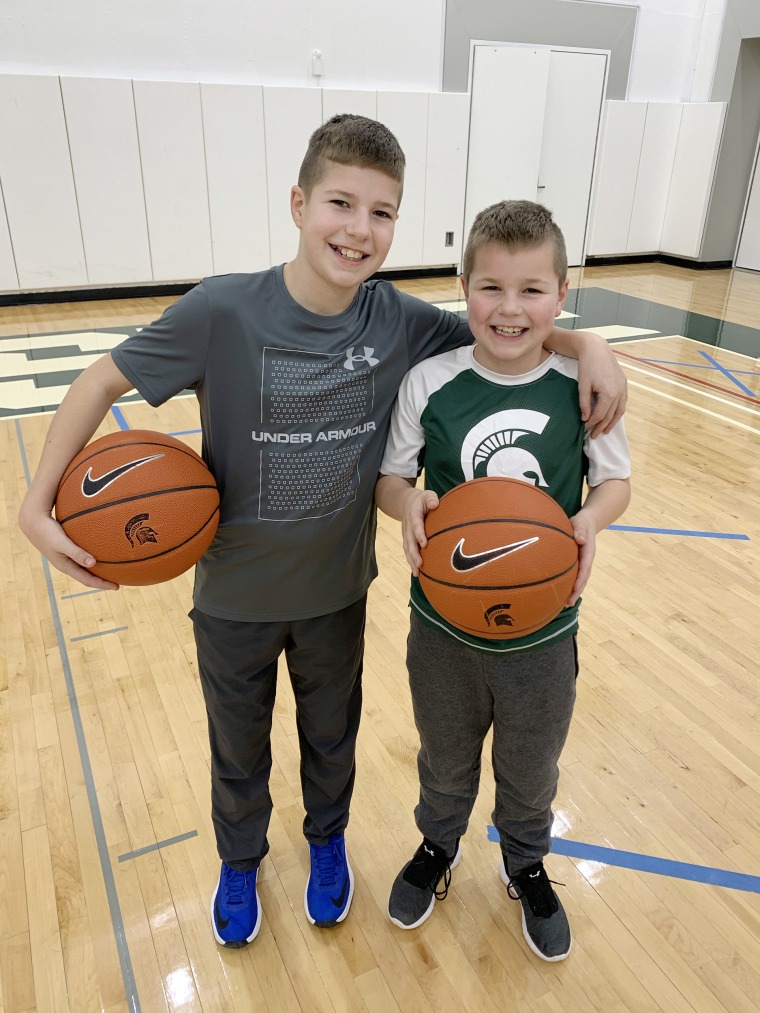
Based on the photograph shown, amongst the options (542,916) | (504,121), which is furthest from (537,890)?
(504,121)

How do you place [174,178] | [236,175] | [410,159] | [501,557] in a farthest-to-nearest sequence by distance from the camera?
[410,159] → [236,175] → [174,178] → [501,557]

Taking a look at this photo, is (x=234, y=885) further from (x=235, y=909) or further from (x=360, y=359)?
(x=360, y=359)

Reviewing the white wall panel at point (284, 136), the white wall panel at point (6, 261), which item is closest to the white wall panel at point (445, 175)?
the white wall panel at point (284, 136)

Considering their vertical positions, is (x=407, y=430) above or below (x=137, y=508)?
above

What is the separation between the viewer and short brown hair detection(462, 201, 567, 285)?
133 cm

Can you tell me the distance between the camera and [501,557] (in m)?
1.29

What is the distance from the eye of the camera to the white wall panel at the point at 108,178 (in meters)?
7.05

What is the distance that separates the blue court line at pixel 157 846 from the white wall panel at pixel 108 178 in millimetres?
7086

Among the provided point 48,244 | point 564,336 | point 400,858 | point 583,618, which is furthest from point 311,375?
point 48,244

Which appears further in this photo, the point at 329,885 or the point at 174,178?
the point at 174,178

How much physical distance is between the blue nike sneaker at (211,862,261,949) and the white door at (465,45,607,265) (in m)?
8.83

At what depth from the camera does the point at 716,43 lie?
9727 millimetres

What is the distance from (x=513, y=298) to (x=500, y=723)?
85cm

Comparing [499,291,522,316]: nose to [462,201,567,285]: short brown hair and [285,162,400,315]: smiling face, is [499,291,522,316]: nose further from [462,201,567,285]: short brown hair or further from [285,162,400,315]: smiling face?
[285,162,400,315]: smiling face
